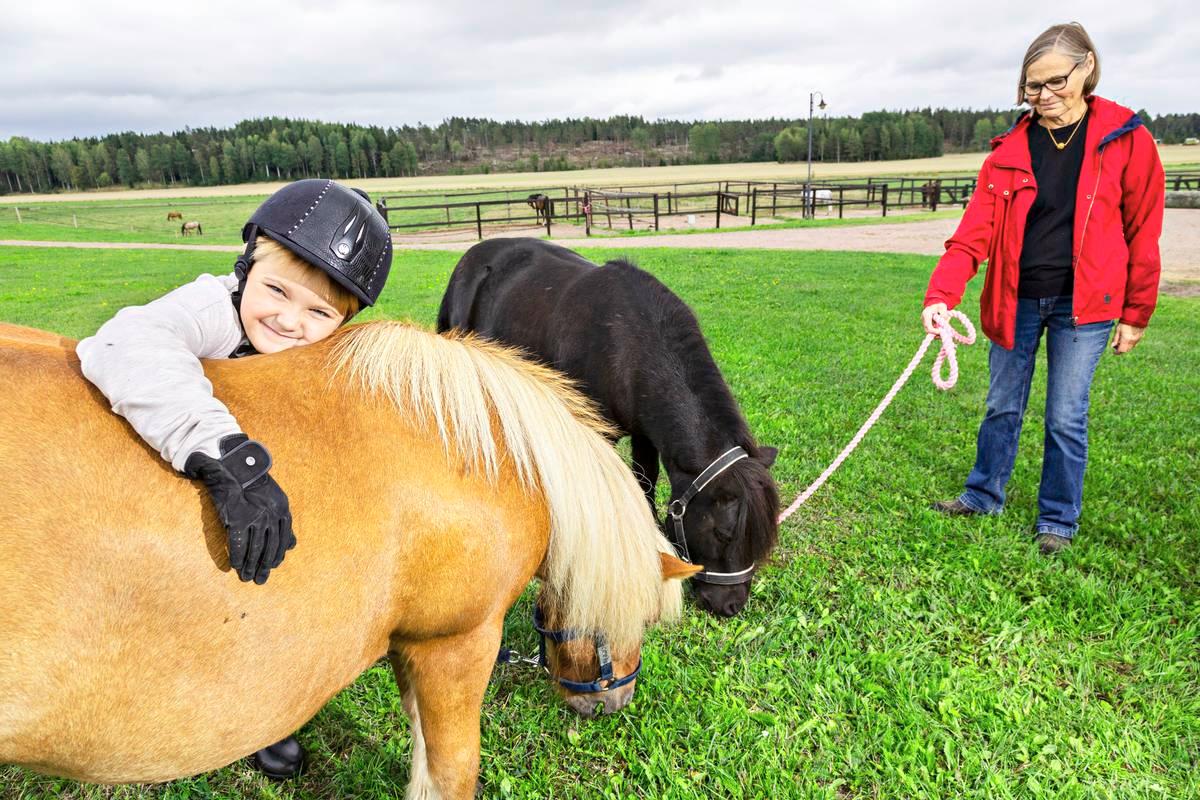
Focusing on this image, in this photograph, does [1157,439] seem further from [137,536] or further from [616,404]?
[137,536]

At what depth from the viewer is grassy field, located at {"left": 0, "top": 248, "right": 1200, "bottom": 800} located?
2484 millimetres

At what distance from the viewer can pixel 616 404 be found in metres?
3.51

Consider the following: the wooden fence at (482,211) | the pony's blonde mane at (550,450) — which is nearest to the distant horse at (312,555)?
the pony's blonde mane at (550,450)

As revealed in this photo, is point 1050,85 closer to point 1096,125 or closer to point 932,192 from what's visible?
point 1096,125

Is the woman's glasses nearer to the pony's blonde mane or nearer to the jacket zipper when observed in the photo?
the jacket zipper

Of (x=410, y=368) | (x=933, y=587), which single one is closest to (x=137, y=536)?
(x=410, y=368)

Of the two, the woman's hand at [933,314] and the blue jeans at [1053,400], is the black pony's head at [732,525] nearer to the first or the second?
the woman's hand at [933,314]

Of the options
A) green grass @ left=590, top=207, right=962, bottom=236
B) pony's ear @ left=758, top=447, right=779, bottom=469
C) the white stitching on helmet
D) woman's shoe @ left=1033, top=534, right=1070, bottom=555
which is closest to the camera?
the white stitching on helmet

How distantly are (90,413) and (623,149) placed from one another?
136m

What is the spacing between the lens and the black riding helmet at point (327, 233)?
2.08 meters

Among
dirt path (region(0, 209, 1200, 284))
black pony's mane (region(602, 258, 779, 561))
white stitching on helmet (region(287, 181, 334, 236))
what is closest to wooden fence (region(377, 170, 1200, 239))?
dirt path (region(0, 209, 1200, 284))

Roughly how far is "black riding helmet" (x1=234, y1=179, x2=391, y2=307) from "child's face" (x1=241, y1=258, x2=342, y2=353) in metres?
0.09

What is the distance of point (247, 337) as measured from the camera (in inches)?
84.1

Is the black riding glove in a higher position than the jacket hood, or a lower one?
lower
